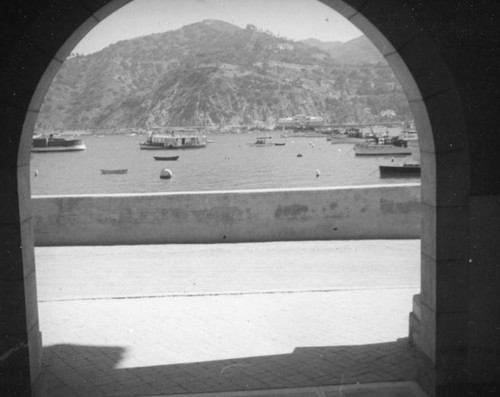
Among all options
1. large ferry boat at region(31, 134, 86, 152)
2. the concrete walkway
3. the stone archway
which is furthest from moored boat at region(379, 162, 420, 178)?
large ferry boat at region(31, 134, 86, 152)

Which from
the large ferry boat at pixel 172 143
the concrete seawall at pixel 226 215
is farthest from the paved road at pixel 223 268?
the large ferry boat at pixel 172 143

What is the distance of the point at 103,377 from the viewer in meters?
5.24

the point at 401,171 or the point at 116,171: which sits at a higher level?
the point at 401,171

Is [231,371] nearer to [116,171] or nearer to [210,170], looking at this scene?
[116,171]

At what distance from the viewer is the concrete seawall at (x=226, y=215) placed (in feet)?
36.2

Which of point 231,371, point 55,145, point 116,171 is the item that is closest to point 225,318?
point 231,371

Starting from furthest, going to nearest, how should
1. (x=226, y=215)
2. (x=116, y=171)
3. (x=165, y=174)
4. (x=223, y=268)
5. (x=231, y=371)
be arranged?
(x=116, y=171) → (x=165, y=174) → (x=226, y=215) → (x=223, y=268) → (x=231, y=371)

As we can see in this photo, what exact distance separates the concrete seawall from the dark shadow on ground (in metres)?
5.31

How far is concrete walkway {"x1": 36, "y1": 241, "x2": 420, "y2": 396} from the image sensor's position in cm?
521

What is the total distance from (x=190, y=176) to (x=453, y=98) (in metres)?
84.3

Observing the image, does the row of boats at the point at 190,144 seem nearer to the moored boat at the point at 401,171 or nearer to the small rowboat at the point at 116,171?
the small rowboat at the point at 116,171

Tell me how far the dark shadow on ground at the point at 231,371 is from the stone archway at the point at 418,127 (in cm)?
62

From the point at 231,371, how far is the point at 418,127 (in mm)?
2717

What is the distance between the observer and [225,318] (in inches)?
266
